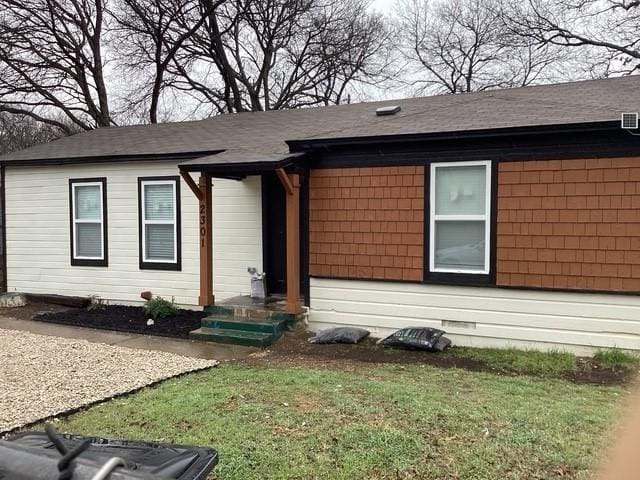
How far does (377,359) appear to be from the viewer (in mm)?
6328

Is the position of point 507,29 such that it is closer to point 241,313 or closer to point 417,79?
point 417,79

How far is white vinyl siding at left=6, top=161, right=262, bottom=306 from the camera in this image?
9.06 meters

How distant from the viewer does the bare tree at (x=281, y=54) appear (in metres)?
23.0

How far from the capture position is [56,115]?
1011 inches

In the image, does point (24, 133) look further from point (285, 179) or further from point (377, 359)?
point (377, 359)

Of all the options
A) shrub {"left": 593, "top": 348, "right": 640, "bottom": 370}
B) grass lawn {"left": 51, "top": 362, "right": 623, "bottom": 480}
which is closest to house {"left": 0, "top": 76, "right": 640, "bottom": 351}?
shrub {"left": 593, "top": 348, "right": 640, "bottom": 370}


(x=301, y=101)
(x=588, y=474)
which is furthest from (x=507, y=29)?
(x=588, y=474)

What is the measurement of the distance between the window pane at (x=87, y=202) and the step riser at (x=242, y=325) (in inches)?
161

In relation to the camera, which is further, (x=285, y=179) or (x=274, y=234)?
(x=274, y=234)

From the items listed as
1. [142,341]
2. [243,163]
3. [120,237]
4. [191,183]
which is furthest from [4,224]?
[243,163]

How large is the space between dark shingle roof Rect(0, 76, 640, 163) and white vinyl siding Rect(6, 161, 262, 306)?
0.44 metres

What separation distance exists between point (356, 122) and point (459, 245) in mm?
3086

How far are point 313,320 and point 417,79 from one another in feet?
66.8

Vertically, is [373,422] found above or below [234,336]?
above
